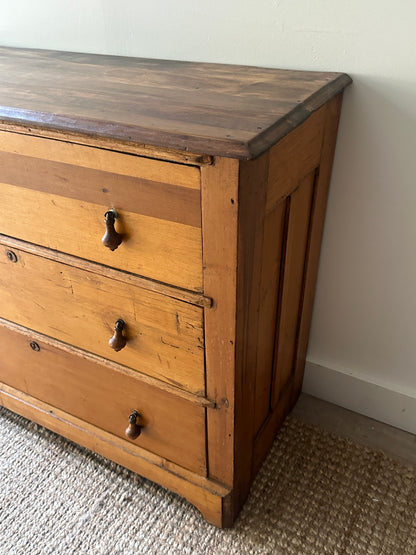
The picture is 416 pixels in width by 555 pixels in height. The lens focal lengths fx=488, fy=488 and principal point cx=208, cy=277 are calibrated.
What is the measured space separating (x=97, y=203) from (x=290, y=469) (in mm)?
820

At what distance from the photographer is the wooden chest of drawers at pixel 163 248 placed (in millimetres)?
714

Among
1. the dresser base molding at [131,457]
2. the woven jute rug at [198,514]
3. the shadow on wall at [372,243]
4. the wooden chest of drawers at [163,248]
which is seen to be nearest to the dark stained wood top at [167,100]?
the wooden chest of drawers at [163,248]

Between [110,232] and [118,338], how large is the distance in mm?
226

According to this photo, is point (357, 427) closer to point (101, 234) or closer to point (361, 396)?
point (361, 396)

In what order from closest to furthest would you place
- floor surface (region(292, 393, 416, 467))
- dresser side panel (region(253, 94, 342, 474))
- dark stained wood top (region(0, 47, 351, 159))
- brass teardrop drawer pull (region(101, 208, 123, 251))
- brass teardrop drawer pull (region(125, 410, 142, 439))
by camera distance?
dark stained wood top (region(0, 47, 351, 159)) < brass teardrop drawer pull (region(101, 208, 123, 251)) < dresser side panel (region(253, 94, 342, 474)) < brass teardrop drawer pull (region(125, 410, 142, 439)) < floor surface (region(292, 393, 416, 467))

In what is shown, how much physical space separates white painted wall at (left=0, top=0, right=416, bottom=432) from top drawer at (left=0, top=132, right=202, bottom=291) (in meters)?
0.48

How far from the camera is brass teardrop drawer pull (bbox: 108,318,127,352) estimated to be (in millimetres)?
908

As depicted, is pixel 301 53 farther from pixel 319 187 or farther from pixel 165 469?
pixel 165 469

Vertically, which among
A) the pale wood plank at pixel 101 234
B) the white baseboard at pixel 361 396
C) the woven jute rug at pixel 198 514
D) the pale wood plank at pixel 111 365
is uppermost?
the pale wood plank at pixel 101 234

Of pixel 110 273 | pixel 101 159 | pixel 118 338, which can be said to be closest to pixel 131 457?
pixel 118 338

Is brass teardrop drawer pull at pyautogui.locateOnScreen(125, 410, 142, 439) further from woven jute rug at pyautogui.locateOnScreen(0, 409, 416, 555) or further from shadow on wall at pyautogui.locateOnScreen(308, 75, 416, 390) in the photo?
shadow on wall at pyautogui.locateOnScreen(308, 75, 416, 390)

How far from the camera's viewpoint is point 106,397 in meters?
1.08

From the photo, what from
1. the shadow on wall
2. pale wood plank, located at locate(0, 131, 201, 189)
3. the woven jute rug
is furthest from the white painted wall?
pale wood plank, located at locate(0, 131, 201, 189)

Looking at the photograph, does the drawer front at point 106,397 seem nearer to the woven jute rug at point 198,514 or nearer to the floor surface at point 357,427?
the woven jute rug at point 198,514
